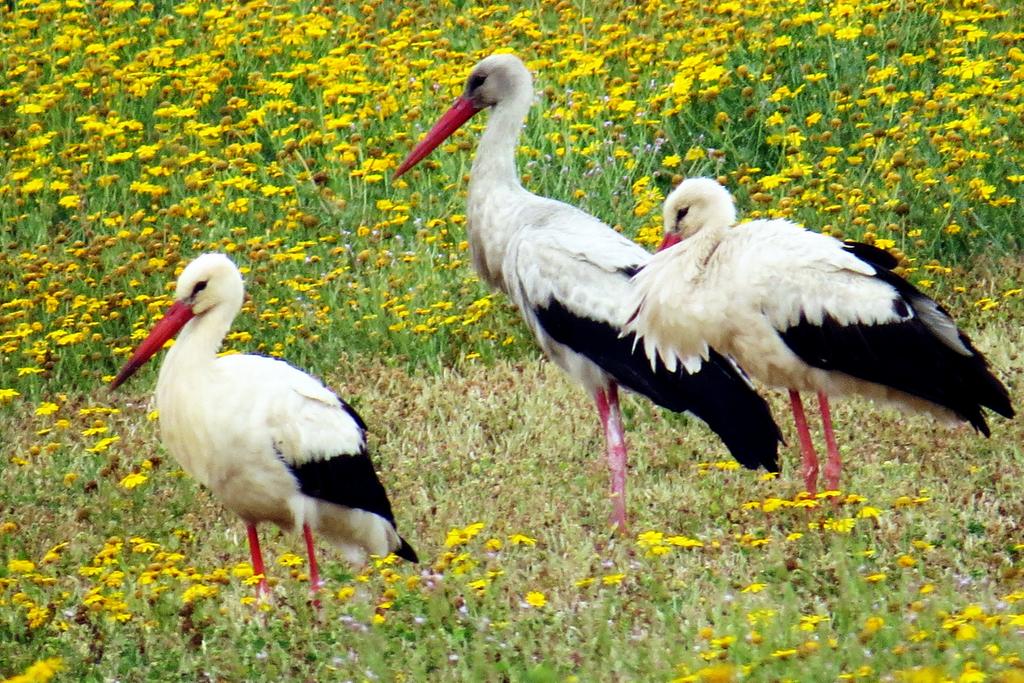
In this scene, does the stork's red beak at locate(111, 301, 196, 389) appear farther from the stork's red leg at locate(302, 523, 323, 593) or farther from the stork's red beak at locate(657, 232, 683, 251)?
the stork's red beak at locate(657, 232, 683, 251)

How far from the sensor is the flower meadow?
457 cm

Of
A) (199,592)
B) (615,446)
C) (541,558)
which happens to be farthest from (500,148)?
(199,592)

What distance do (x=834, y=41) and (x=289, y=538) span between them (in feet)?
14.4

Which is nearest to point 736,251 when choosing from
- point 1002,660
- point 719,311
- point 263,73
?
point 719,311

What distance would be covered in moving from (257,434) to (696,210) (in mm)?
1635

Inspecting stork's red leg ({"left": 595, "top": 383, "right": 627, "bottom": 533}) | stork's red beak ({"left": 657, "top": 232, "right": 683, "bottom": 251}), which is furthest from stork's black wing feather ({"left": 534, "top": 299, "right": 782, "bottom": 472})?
stork's red beak ({"left": 657, "top": 232, "right": 683, "bottom": 251})

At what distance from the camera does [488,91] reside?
7.00 m

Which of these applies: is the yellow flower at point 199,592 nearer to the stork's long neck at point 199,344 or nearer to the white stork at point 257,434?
the white stork at point 257,434

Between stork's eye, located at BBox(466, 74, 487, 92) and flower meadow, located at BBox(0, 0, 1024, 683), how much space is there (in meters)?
0.94

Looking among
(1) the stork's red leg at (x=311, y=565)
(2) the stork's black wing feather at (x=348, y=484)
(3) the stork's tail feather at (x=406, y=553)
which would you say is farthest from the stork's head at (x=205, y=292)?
(3) the stork's tail feather at (x=406, y=553)

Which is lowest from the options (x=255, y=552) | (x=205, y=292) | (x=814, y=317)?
(x=255, y=552)

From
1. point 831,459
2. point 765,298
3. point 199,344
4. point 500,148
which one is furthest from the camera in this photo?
point 500,148

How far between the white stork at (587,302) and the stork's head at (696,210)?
238 millimetres

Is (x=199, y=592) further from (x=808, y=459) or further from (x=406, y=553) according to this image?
(x=808, y=459)
